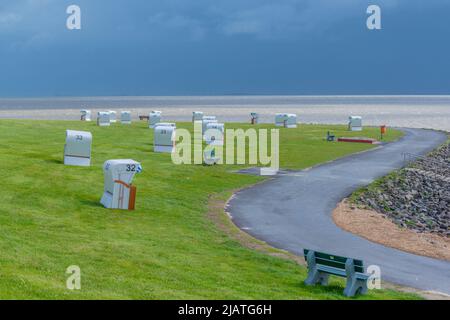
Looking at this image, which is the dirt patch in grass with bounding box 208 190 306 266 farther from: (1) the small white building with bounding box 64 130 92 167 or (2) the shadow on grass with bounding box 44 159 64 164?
(2) the shadow on grass with bounding box 44 159 64 164

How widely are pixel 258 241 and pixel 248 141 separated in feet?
177

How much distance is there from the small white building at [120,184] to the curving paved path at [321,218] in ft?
16.9

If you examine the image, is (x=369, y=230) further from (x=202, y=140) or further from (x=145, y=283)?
(x=202, y=140)

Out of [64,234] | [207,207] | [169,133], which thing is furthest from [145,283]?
[169,133]

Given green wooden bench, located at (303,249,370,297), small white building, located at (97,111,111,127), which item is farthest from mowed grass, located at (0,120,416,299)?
small white building, located at (97,111,111,127)

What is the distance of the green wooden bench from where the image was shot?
71.3 feet

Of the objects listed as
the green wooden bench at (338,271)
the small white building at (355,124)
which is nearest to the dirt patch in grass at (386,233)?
the green wooden bench at (338,271)

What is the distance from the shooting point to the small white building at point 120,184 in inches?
1409

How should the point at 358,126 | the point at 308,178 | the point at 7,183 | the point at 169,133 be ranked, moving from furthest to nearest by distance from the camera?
the point at 358,126 → the point at 169,133 → the point at 308,178 → the point at 7,183

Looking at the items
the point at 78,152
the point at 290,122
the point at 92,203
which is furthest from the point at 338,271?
the point at 290,122

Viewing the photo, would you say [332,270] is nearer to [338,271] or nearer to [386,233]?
[338,271]

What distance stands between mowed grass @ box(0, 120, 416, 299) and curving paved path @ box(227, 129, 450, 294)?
2.18 meters

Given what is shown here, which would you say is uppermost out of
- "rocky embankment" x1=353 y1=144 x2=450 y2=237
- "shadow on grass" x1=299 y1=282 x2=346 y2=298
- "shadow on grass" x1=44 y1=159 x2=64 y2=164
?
"shadow on grass" x1=44 y1=159 x2=64 y2=164
